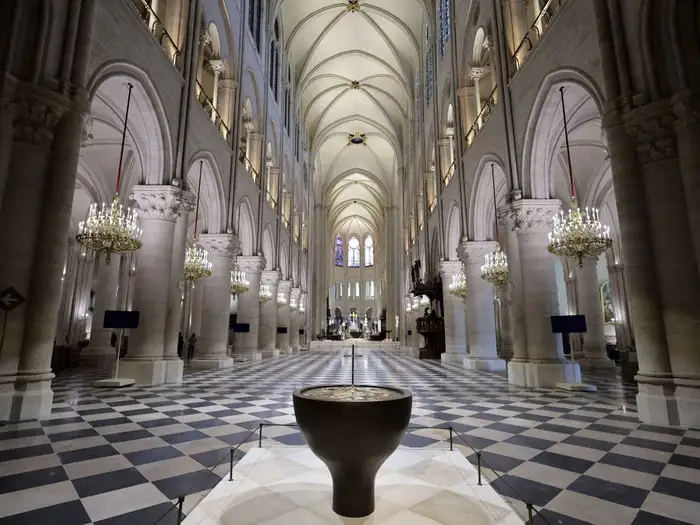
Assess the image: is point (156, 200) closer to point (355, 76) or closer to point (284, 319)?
point (284, 319)

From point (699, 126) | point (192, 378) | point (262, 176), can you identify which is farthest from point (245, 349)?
point (699, 126)

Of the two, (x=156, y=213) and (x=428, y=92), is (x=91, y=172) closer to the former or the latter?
(x=156, y=213)

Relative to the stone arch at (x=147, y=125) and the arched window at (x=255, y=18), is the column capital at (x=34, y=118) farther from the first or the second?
the arched window at (x=255, y=18)

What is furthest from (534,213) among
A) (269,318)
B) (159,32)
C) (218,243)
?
(269,318)

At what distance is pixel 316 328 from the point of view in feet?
127

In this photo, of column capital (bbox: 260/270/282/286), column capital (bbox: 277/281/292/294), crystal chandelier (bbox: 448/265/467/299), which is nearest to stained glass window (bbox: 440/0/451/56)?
crystal chandelier (bbox: 448/265/467/299)

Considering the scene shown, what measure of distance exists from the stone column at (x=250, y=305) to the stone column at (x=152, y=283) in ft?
21.5

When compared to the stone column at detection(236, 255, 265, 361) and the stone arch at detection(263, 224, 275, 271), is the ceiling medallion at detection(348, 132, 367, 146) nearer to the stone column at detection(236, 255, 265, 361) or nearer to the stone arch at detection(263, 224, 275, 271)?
the stone arch at detection(263, 224, 275, 271)

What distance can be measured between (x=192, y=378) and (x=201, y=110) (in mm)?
7147

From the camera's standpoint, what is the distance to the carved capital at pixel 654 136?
5309mm

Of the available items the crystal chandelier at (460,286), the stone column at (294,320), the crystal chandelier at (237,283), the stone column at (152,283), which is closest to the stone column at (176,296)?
the stone column at (152,283)

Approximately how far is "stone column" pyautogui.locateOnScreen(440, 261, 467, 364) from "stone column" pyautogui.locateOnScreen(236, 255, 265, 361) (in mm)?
7652

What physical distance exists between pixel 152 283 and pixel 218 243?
153 inches

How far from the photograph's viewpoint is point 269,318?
1914 centimetres
